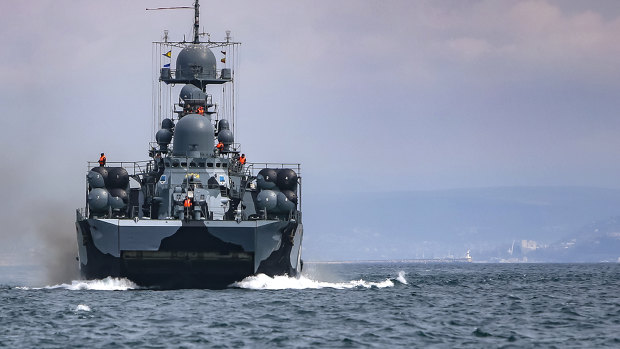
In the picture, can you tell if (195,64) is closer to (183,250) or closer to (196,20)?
(196,20)

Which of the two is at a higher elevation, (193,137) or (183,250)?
(193,137)

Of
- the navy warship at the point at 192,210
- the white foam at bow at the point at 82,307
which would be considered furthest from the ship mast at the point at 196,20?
the white foam at bow at the point at 82,307

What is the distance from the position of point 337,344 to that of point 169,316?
8.56 meters

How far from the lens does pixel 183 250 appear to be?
4653 cm

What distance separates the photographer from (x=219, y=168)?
5291 centimetres

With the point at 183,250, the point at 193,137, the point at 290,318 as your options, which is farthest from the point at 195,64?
the point at 290,318

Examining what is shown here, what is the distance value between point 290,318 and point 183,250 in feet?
38.3

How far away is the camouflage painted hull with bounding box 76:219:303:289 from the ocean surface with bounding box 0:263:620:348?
0.71m

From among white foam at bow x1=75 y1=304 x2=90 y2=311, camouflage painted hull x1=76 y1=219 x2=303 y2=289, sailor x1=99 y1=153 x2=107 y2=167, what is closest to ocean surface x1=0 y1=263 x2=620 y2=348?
white foam at bow x1=75 y1=304 x2=90 y2=311

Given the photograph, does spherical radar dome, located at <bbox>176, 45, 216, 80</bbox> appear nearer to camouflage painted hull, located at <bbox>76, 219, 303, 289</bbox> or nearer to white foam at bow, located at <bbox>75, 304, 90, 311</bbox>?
camouflage painted hull, located at <bbox>76, 219, 303, 289</bbox>

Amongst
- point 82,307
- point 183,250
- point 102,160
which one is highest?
point 102,160

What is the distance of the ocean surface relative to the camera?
30484 millimetres

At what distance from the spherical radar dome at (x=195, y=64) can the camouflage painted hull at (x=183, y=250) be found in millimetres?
14877

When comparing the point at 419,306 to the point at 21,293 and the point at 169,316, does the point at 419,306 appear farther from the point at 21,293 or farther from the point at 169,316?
the point at 21,293
